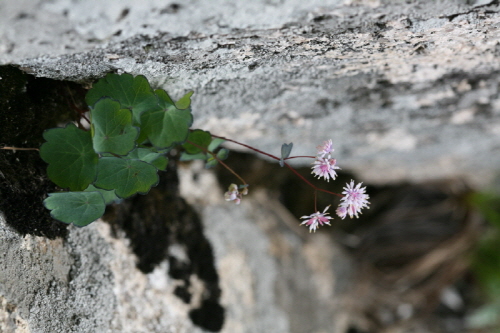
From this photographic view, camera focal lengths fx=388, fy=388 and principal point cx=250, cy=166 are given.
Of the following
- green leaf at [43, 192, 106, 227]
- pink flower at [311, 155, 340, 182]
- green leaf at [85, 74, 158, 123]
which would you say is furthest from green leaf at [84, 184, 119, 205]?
pink flower at [311, 155, 340, 182]

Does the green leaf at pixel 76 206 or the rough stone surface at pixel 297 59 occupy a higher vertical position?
the rough stone surface at pixel 297 59

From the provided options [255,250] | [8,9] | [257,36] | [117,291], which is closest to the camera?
[8,9]

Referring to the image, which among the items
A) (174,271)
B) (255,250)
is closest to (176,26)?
(174,271)

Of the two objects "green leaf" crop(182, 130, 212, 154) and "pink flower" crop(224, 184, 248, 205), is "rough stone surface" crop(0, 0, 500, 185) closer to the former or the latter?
"green leaf" crop(182, 130, 212, 154)

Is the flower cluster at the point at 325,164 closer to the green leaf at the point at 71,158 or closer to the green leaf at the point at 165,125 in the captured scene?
the green leaf at the point at 165,125

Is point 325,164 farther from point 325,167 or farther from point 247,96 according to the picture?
point 247,96

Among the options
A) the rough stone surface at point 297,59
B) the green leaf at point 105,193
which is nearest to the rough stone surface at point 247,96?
the rough stone surface at point 297,59

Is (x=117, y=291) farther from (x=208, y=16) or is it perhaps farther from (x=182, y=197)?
(x=208, y=16)
